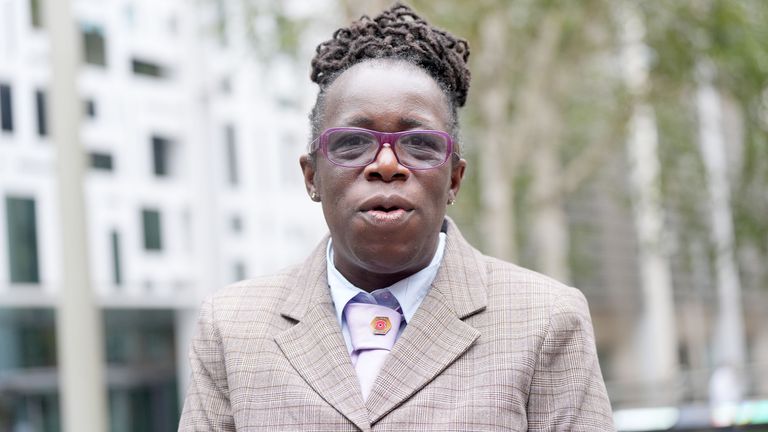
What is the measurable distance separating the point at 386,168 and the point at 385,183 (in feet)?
0.11

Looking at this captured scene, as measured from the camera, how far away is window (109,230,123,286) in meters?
17.0

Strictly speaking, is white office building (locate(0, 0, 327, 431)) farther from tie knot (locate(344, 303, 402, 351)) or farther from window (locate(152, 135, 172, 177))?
tie knot (locate(344, 303, 402, 351))

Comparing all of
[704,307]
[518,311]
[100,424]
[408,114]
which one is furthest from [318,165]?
[704,307]

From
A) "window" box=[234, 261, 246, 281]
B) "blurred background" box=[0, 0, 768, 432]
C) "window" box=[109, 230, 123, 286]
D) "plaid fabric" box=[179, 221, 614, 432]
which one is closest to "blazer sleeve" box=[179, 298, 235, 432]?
"plaid fabric" box=[179, 221, 614, 432]

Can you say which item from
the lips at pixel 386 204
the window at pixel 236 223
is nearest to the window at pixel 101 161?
the window at pixel 236 223

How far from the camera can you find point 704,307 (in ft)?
170

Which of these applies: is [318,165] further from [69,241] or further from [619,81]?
[619,81]

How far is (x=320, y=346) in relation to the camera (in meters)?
2.25

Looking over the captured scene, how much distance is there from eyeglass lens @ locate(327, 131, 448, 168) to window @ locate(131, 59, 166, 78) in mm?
15231

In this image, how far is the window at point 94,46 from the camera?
16328 millimetres

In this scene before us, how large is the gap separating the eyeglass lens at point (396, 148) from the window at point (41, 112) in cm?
1421

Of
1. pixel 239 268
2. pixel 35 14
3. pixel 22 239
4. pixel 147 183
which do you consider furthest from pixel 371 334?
pixel 239 268

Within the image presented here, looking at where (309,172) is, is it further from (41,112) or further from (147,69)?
(147,69)

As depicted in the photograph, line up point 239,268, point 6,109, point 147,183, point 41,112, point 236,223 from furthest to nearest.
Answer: point 239,268 < point 236,223 < point 147,183 < point 41,112 < point 6,109
